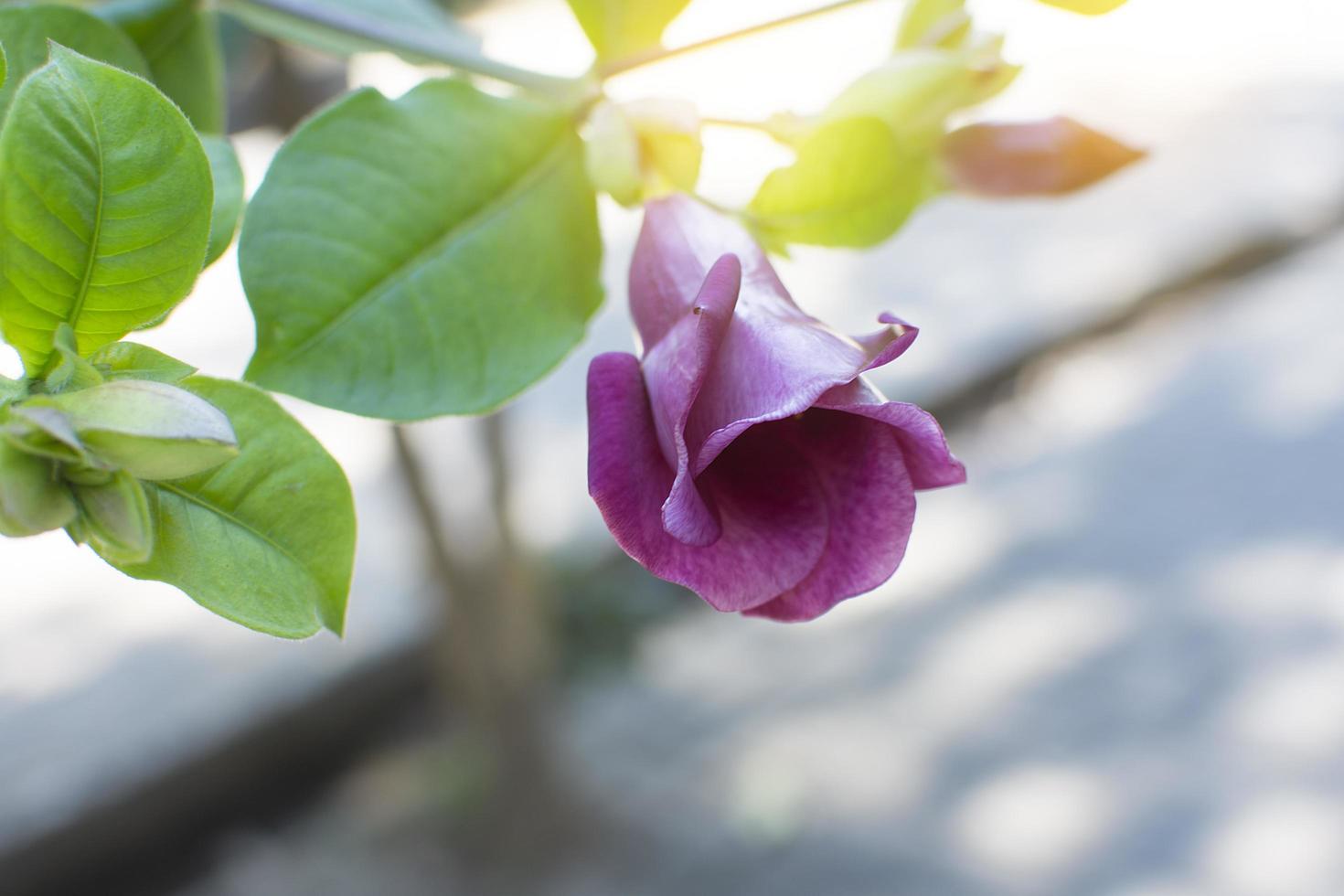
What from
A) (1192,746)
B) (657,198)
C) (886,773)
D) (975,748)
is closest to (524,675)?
(886,773)

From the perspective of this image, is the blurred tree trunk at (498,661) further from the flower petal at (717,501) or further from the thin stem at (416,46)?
the flower petal at (717,501)

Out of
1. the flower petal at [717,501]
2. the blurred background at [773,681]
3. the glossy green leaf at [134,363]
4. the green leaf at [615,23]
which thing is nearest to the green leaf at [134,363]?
the glossy green leaf at [134,363]

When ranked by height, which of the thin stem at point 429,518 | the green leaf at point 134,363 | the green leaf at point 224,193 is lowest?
the thin stem at point 429,518

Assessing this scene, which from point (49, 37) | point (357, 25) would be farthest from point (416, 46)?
point (49, 37)

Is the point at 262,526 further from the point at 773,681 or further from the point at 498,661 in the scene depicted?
the point at 773,681

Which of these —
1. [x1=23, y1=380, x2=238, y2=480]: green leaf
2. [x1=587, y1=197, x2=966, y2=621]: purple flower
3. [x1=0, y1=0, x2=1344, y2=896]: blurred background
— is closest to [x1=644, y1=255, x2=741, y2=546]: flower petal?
[x1=587, y1=197, x2=966, y2=621]: purple flower
